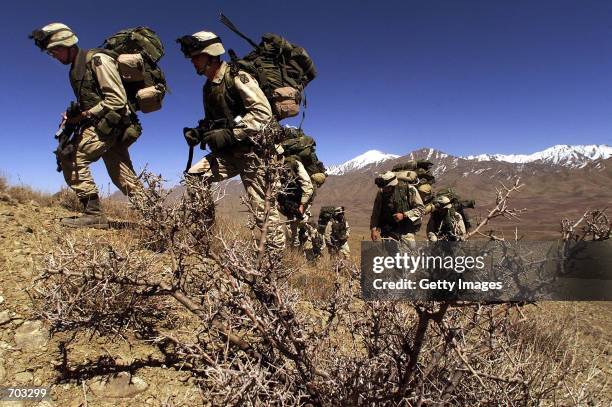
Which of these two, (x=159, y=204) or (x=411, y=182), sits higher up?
(x=411, y=182)

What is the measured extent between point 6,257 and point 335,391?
2.71m

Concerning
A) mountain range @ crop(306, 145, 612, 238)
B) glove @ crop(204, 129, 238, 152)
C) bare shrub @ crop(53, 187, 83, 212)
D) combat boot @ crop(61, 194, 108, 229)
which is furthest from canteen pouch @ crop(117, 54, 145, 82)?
mountain range @ crop(306, 145, 612, 238)

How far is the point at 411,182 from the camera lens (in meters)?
6.75

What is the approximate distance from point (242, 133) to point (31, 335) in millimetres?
2152

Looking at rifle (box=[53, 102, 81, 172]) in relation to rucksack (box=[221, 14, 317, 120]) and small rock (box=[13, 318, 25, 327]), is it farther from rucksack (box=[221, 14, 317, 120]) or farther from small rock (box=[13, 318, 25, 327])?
small rock (box=[13, 318, 25, 327])

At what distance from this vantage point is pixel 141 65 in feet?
13.2

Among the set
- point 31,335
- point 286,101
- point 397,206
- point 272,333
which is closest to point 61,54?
point 286,101

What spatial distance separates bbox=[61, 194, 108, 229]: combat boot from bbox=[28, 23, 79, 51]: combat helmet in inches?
61.0

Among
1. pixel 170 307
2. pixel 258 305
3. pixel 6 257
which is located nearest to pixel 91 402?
pixel 170 307

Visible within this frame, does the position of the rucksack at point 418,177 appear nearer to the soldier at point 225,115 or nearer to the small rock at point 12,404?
the soldier at point 225,115

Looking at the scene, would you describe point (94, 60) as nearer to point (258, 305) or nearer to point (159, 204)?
point (159, 204)

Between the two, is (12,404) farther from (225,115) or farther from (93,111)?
(93,111)

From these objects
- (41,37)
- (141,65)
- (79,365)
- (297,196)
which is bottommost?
(79,365)

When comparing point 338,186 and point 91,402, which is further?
point 338,186
